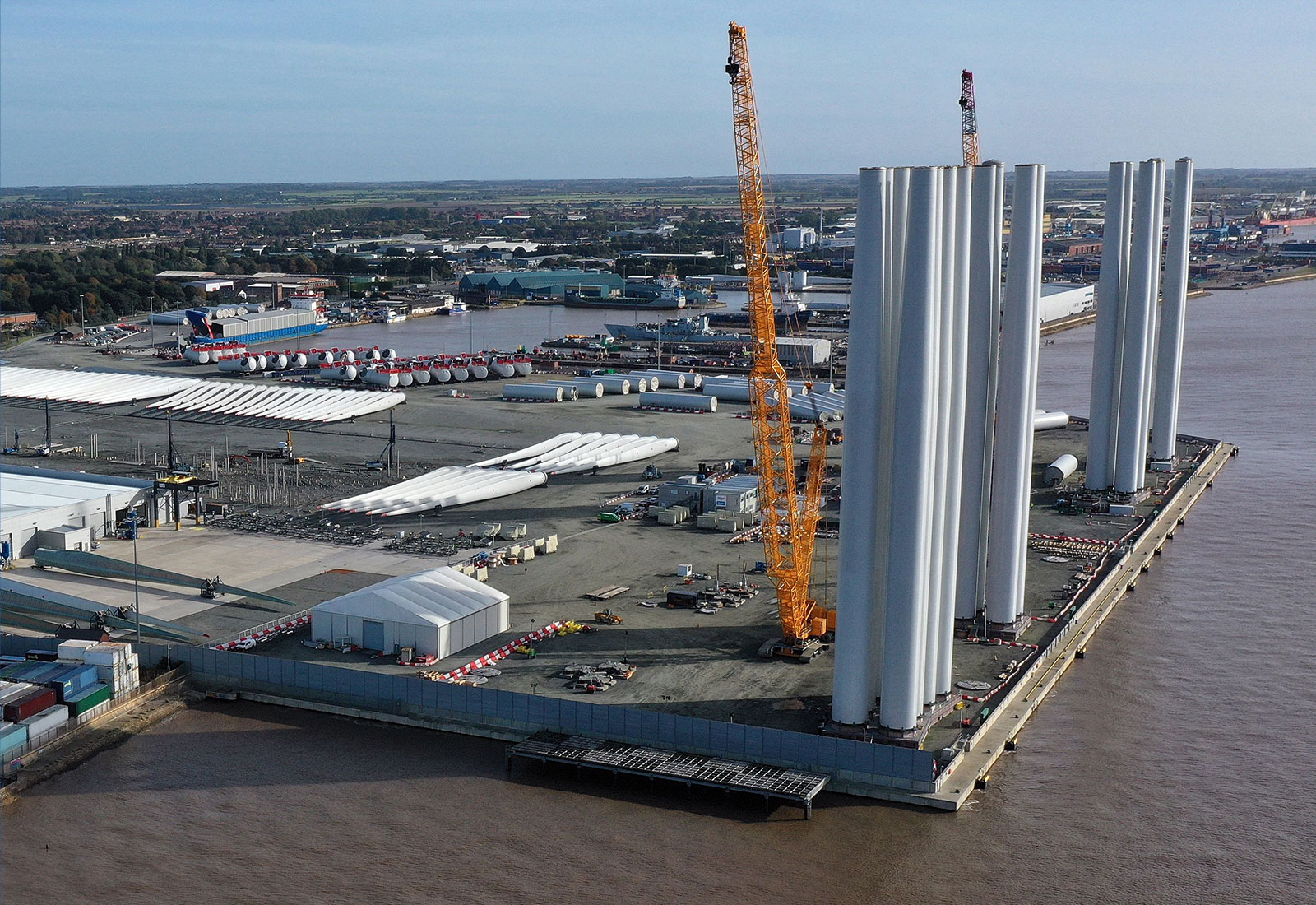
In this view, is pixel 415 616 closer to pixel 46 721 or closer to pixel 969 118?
pixel 46 721

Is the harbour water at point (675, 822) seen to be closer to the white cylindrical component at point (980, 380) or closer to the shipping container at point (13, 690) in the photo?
the shipping container at point (13, 690)

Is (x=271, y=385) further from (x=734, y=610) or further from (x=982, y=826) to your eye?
(x=982, y=826)

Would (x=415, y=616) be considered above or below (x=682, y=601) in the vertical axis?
above

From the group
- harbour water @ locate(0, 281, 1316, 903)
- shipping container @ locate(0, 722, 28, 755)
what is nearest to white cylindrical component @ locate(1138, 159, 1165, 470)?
harbour water @ locate(0, 281, 1316, 903)

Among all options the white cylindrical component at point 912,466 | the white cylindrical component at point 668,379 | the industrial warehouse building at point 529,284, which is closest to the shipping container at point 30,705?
the white cylindrical component at point 912,466

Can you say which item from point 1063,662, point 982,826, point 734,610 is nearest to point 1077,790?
point 982,826

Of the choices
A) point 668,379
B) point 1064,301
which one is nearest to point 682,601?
point 668,379
